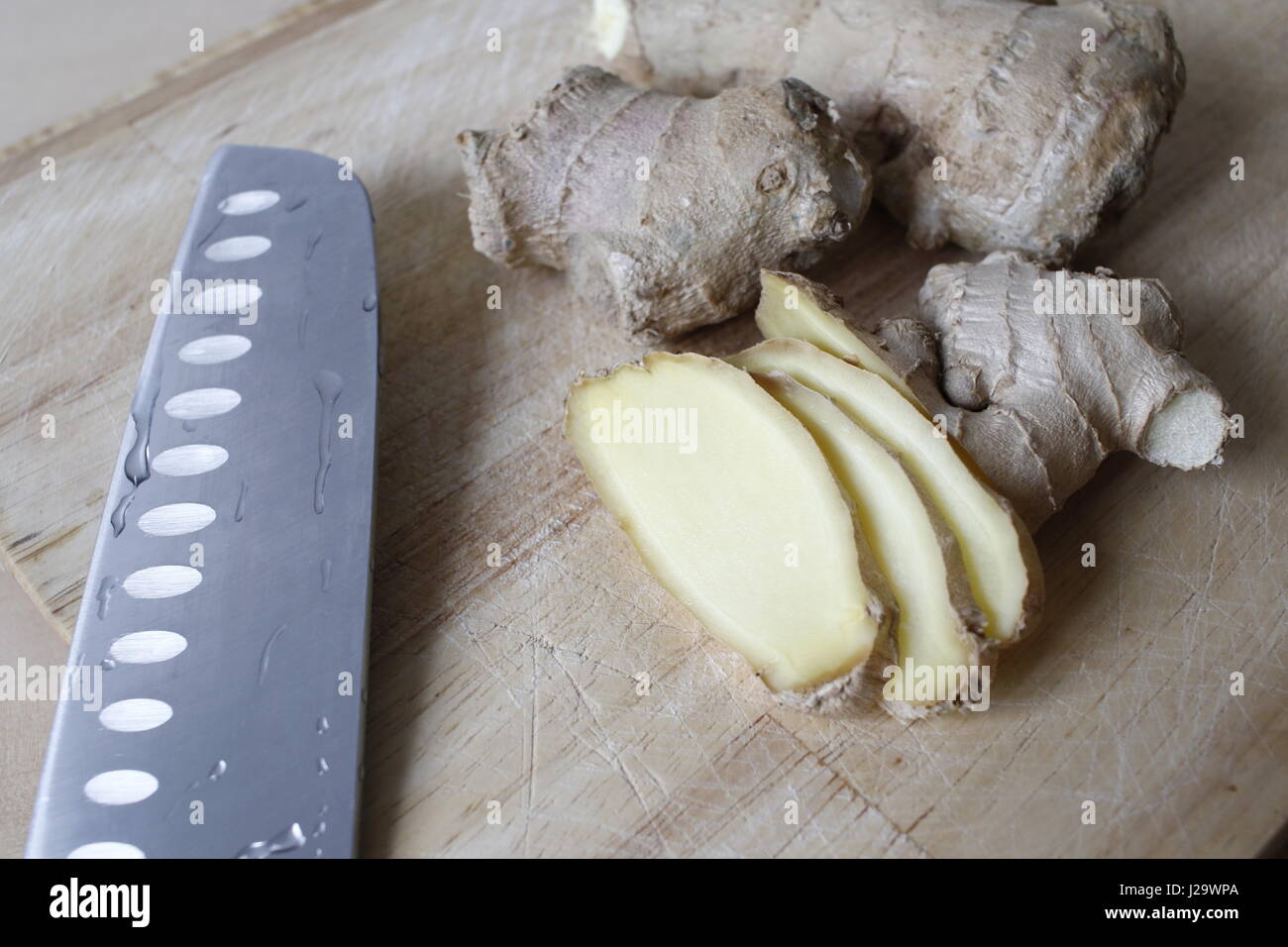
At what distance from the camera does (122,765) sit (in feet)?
3.42

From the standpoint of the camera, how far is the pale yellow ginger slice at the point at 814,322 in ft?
4.00

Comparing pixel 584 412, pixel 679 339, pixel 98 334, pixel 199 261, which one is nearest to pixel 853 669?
pixel 584 412

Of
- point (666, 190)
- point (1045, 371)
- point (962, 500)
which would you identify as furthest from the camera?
point (666, 190)

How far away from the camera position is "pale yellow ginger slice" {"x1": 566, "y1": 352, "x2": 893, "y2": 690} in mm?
1096

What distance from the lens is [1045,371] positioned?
4.02ft

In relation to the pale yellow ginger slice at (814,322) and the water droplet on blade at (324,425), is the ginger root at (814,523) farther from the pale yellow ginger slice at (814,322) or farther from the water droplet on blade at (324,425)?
the water droplet on blade at (324,425)

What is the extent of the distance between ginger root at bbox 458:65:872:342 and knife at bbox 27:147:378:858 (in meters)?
0.21

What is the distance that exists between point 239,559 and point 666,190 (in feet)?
2.05

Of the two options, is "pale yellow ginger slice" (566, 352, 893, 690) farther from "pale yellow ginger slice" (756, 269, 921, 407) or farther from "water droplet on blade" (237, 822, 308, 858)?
"water droplet on blade" (237, 822, 308, 858)

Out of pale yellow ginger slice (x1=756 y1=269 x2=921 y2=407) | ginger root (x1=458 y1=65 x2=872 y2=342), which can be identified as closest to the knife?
ginger root (x1=458 y1=65 x2=872 y2=342)

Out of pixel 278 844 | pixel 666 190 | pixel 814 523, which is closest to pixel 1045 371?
pixel 814 523

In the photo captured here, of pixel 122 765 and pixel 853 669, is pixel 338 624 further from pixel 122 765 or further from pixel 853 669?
pixel 853 669

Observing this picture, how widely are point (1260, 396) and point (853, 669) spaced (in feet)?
2.21

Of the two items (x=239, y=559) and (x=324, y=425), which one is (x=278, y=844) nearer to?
(x=239, y=559)
